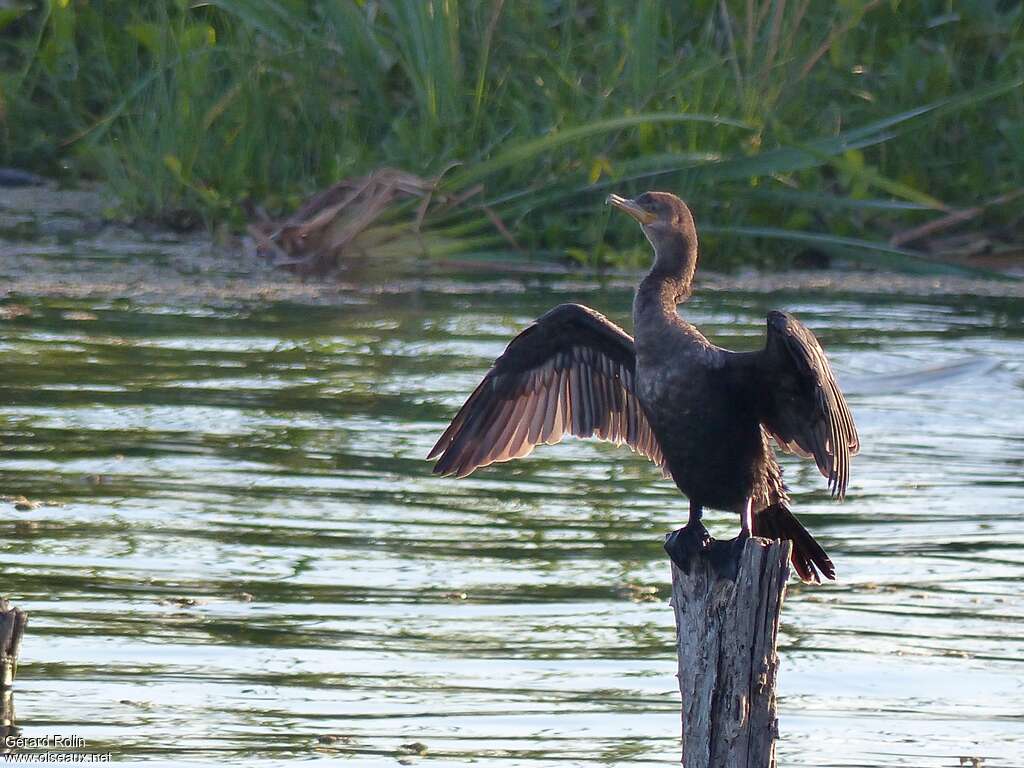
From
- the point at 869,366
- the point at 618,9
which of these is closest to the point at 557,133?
the point at 618,9

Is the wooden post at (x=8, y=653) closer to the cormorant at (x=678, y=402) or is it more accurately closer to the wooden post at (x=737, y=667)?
the cormorant at (x=678, y=402)

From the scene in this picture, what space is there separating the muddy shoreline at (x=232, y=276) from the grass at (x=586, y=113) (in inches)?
7.3

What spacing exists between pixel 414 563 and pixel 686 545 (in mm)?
1984

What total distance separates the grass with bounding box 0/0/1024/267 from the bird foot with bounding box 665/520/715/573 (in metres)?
6.31

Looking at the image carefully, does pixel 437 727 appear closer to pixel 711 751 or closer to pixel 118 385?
pixel 711 751

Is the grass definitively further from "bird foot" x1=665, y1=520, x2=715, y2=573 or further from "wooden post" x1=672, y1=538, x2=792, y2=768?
"wooden post" x1=672, y1=538, x2=792, y2=768

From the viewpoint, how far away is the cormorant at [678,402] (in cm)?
416

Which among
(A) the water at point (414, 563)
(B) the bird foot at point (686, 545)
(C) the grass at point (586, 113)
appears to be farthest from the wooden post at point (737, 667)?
(C) the grass at point (586, 113)

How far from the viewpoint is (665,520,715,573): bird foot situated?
4.02m

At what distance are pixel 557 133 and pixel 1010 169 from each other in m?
3.09

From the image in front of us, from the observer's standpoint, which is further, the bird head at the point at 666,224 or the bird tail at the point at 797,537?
the bird head at the point at 666,224

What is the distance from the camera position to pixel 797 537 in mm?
4441

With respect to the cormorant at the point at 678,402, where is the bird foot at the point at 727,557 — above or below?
below

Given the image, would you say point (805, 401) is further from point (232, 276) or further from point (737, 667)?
point (232, 276)
